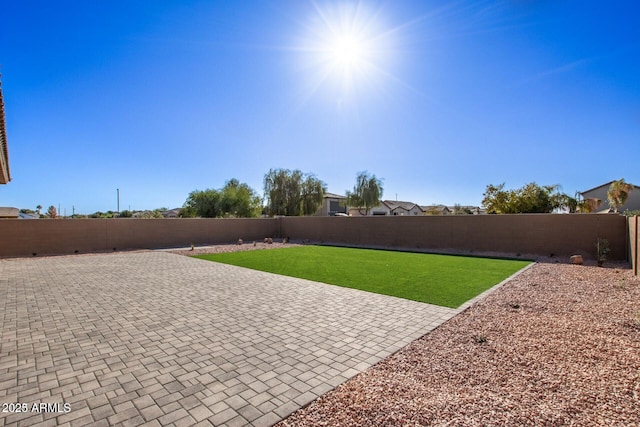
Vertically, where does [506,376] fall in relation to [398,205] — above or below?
below

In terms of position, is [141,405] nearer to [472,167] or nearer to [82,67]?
[82,67]

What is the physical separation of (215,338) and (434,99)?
37.1 ft

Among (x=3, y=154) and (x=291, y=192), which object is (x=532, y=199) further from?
(x=3, y=154)

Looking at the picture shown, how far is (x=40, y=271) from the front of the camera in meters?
9.12

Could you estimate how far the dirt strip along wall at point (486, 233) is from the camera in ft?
36.6

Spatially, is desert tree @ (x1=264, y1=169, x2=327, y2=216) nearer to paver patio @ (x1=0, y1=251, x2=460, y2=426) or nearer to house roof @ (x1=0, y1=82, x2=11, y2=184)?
house roof @ (x1=0, y1=82, x2=11, y2=184)

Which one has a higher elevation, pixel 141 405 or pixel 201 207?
pixel 201 207

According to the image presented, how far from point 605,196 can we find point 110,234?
43025 mm

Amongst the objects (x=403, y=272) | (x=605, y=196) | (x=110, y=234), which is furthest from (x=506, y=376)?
(x=605, y=196)

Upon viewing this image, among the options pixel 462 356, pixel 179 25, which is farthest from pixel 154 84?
pixel 462 356

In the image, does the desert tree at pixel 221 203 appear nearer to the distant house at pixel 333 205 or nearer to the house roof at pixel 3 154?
the distant house at pixel 333 205

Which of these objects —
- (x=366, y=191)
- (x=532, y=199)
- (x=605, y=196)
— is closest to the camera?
(x=532, y=199)

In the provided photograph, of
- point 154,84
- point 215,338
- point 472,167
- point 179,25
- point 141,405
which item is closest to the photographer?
point 141,405

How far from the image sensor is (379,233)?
17094 millimetres
